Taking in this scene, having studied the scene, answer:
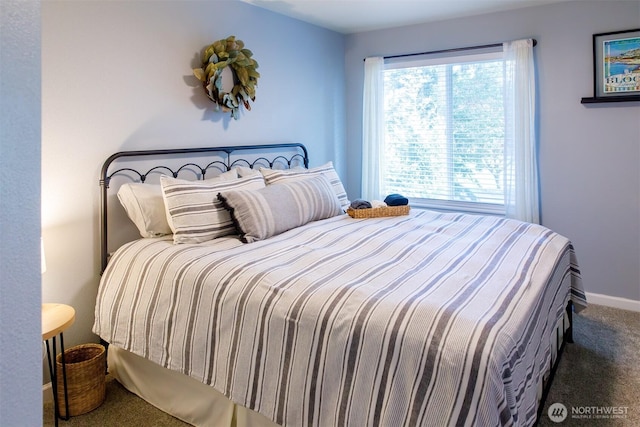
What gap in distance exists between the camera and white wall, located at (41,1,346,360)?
2.37 m

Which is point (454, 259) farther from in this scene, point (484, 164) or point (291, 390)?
point (484, 164)

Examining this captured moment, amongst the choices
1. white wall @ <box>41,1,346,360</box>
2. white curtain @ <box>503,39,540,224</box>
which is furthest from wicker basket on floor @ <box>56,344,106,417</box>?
white curtain @ <box>503,39,540,224</box>

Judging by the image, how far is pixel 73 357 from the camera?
2387mm

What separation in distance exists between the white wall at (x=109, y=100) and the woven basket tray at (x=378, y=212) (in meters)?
1.05

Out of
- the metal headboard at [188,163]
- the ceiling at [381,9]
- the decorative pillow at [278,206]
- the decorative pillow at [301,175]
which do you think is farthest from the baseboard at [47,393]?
the ceiling at [381,9]

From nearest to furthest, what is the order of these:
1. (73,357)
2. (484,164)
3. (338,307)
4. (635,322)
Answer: (338,307)
(73,357)
(635,322)
(484,164)

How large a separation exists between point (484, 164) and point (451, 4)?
1355 millimetres

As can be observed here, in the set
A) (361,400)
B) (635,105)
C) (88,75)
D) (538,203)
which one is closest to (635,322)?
(538,203)

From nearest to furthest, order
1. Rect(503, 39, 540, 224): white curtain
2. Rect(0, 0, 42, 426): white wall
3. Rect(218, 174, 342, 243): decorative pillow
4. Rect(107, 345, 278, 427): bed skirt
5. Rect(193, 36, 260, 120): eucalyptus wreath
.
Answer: Rect(0, 0, 42, 426): white wall, Rect(107, 345, 278, 427): bed skirt, Rect(218, 174, 342, 243): decorative pillow, Rect(193, 36, 260, 120): eucalyptus wreath, Rect(503, 39, 540, 224): white curtain

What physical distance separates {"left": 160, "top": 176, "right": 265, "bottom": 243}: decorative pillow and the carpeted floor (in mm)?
886

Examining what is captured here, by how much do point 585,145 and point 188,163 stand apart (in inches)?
118

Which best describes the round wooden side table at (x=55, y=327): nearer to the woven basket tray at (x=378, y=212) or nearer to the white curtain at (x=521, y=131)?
the woven basket tray at (x=378, y=212)

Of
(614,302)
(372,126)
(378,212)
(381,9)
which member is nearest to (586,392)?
(614,302)

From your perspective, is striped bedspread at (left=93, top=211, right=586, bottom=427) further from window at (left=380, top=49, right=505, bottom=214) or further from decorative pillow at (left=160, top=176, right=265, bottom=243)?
window at (left=380, top=49, right=505, bottom=214)
